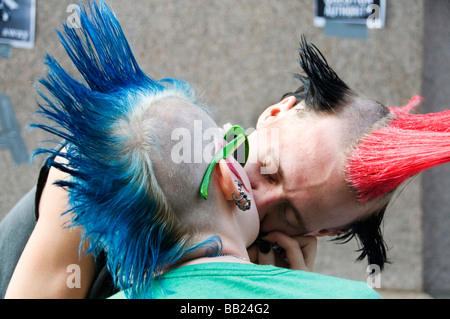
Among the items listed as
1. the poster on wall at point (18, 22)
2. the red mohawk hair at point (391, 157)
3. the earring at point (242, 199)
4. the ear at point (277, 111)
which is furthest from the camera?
the poster on wall at point (18, 22)

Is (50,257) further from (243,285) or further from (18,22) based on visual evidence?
(18,22)

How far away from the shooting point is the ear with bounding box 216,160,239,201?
97cm

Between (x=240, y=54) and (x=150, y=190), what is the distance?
163 cm

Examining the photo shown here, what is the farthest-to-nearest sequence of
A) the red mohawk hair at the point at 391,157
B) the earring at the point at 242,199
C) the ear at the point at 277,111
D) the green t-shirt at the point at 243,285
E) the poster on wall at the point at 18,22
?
the poster on wall at the point at 18,22, the ear at the point at 277,111, the red mohawk hair at the point at 391,157, the earring at the point at 242,199, the green t-shirt at the point at 243,285

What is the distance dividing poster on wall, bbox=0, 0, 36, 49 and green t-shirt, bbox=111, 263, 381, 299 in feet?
5.89

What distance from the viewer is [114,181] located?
89 centimetres

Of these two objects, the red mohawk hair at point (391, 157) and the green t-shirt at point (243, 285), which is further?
the red mohawk hair at point (391, 157)

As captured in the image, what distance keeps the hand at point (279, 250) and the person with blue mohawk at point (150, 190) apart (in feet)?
0.96

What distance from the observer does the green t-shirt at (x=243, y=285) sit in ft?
2.88

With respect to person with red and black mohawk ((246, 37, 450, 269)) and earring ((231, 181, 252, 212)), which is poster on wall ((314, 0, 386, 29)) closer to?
person with red and black mohawk ((246, 37, 450, 269))

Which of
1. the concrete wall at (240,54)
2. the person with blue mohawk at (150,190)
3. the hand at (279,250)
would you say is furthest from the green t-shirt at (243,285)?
the concrete wall at (240,54)

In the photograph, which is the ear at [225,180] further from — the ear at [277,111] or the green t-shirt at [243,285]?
the ear at [277,111]
